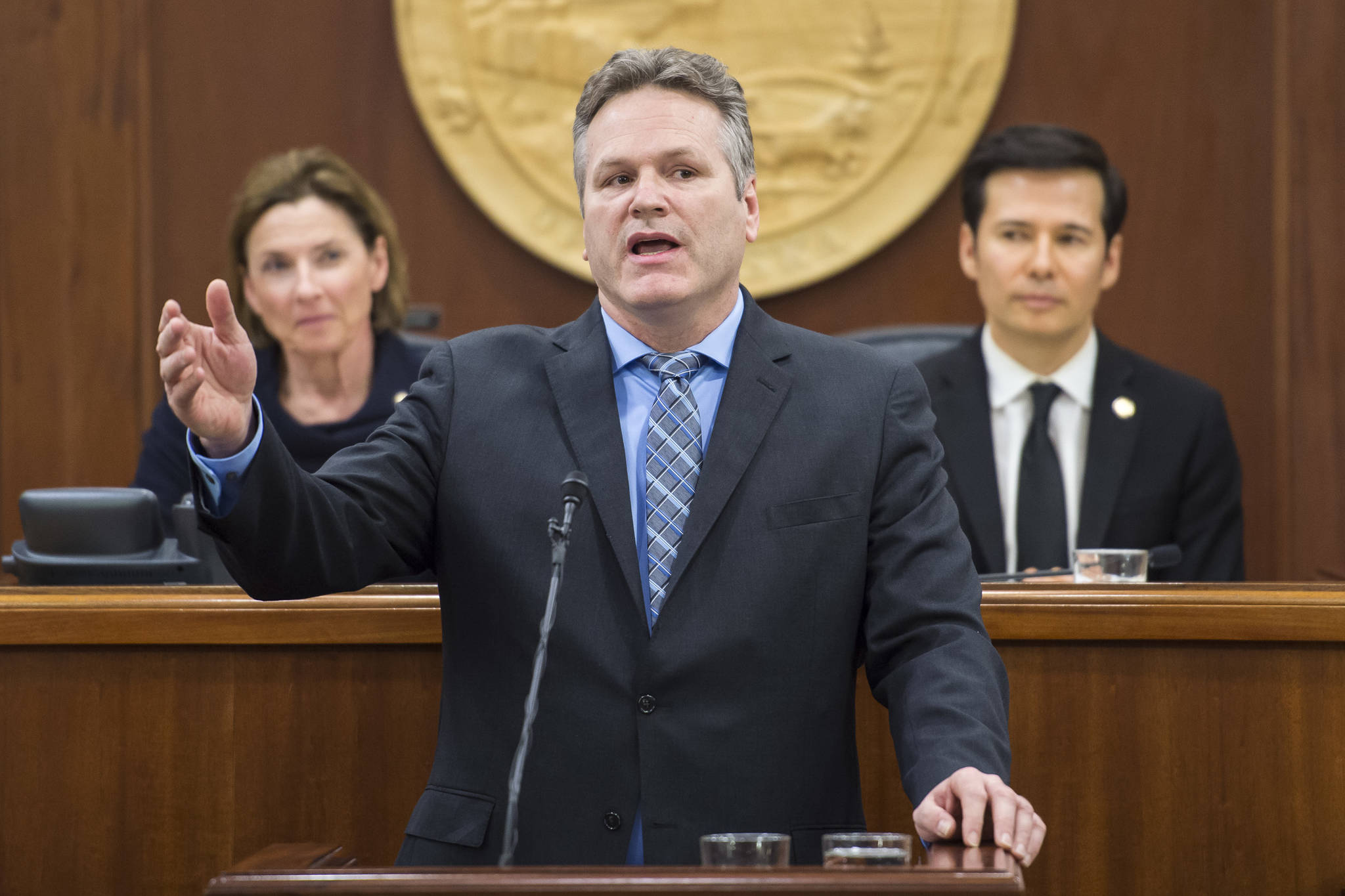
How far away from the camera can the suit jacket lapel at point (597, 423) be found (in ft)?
5.05

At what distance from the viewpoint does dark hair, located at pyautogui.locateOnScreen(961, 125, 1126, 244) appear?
2994 mm

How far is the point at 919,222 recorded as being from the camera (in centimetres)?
387

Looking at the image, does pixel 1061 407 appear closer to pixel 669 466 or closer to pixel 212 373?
pixel 669 466

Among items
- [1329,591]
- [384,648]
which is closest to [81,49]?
[384,648]

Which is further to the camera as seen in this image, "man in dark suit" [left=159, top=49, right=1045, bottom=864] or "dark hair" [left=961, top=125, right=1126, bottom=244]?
"dark hair" [left=961, top=125, right=1126, bottom=244]

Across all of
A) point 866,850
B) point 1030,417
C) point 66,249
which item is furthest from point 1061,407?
point 66,249

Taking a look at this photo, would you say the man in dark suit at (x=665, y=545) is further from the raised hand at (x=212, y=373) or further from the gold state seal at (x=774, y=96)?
the gold state seal at (x=774, y=96)

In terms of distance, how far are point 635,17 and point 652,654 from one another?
8.82 feet

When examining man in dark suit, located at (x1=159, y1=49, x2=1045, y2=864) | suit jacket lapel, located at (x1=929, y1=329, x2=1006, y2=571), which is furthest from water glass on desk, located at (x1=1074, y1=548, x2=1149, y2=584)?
man in dark suit, located at (x1=159, y1=49, x2=1045, y2=864)

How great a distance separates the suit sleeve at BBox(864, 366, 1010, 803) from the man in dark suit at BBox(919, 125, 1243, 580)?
1018 millimetres

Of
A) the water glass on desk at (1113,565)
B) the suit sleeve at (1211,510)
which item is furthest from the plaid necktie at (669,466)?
the suit sleeve at (1211,510)

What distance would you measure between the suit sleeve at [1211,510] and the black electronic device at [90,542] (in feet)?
5.76

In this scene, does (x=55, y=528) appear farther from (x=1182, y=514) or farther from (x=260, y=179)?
(x=1182, y=514)

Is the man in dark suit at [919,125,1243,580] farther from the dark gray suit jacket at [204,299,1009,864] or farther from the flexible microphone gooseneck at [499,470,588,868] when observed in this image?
the flexible microphone gooseneck at [499,470,588,868]
